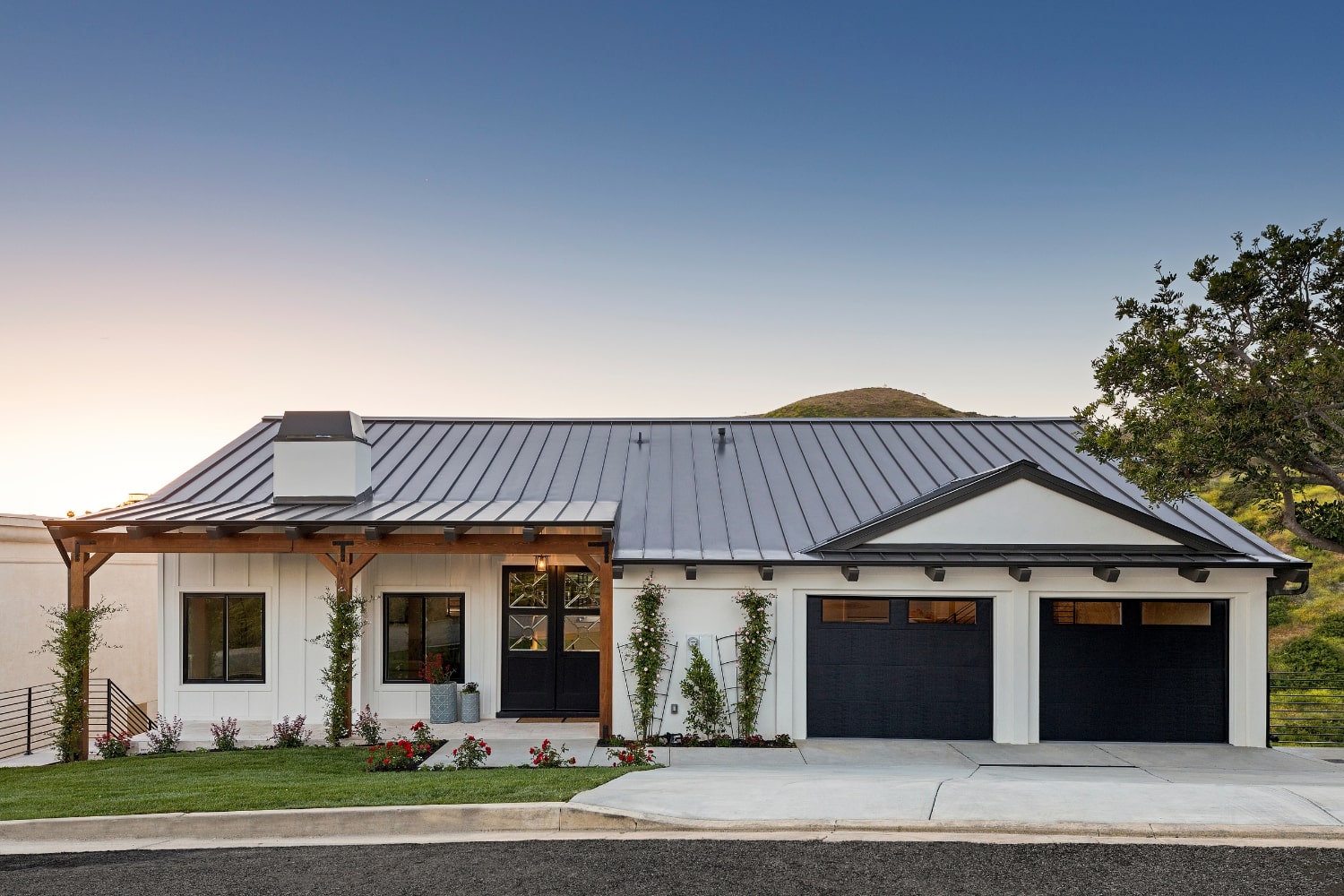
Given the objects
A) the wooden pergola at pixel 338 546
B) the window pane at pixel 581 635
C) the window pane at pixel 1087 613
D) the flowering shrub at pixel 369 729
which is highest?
the wooden pergola at pixel 338 546

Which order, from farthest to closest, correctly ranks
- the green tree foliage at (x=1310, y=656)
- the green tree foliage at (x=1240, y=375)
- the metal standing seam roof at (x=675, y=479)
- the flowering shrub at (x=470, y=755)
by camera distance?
the green tree foliage at (x=1310, y=656) → the metal standing seam roof at (x=675, y=479) → the flowering shrub at (x=470, y=755) → the green tree foliage at (x=1240, y=375)

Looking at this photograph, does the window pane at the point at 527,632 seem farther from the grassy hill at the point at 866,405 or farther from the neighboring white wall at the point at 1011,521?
the grassy hill at the point at 866,405

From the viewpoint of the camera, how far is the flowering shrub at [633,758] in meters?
8.89

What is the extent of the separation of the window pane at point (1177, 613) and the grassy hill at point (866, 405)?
52.7 metres

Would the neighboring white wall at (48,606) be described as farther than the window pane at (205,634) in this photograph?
Yes

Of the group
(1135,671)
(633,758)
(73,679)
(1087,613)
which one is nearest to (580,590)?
(633,758)

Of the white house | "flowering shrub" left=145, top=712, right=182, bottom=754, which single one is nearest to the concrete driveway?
the white house

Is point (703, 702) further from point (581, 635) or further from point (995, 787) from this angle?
point (995, 787)

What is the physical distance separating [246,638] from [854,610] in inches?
391

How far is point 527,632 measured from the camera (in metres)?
12.7

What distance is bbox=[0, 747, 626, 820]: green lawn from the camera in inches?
272

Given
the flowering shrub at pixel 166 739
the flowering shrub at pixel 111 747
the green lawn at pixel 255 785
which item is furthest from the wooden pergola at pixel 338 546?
the green lawn at pixel 255 785

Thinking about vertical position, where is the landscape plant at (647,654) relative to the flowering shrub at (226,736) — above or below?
above

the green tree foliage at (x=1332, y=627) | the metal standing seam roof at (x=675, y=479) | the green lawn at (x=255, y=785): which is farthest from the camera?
the green tree foliage at (x=1332, y=627)
